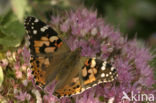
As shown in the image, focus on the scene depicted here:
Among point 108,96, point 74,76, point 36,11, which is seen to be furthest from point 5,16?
point 108,96

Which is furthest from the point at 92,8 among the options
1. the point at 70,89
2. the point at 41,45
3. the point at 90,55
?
the point at 70,89

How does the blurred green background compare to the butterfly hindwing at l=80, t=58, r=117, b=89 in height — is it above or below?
above

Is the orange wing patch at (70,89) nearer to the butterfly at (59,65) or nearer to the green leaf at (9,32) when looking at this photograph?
the butterfly at (59,65)

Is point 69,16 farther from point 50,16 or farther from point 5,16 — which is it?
point 5,16

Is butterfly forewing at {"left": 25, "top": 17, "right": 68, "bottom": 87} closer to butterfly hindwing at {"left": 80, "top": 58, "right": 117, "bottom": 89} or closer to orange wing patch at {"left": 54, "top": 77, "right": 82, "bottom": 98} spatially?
orange wing patch at {"left": 54, "top": 77, "right": 82, "bottom": 98}

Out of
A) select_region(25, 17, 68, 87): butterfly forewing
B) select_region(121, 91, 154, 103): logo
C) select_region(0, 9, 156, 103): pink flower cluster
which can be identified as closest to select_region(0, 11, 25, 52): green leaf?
select_region(0, 9, 156, 103): pink flower cluster
